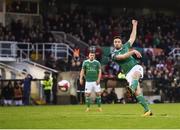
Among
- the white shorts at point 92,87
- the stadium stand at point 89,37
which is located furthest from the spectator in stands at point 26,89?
the white shorts at point 92,87

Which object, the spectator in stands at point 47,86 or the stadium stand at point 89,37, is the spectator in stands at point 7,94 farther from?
the stadium stand at point 89,37

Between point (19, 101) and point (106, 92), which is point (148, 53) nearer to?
point (106, 92)

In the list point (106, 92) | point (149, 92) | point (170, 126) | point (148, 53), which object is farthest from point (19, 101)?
point (170, 126)

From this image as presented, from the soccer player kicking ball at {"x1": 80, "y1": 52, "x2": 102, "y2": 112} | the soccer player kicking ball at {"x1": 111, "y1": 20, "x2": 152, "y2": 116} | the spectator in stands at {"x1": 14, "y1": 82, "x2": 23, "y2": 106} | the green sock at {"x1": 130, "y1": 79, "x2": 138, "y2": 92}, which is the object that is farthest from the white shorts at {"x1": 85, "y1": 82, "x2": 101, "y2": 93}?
the spectator in stands at {"x1": 14, "y1": 82, "x2": 23, "y2": 106}

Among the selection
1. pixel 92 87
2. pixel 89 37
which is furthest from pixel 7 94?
pixel 89 37

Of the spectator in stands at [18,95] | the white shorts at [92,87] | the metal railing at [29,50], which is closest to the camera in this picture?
the white shorts at [92,87]

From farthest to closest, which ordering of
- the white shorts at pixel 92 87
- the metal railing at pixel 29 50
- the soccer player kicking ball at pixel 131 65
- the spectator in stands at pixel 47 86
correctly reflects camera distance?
1. the metal railing at pixel 29 50
2. the spectator in stands at pixel 47 86
3. the white shorts at pixel 92 87
4. the soccer player kicking ball at pixel 131 65

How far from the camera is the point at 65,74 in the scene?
3725 cm

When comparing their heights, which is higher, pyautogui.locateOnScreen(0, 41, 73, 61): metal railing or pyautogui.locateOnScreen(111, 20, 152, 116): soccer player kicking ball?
pyautogui.locateOnScreen(0, 41, 73, 61): metal railing

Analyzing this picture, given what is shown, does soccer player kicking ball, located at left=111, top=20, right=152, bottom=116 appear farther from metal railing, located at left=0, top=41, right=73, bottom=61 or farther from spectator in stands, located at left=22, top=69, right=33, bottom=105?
metal railing, located at left=0, top=41, right=73, bottom=61

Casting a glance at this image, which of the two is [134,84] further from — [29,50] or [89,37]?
[89,37]

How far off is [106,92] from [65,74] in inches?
101

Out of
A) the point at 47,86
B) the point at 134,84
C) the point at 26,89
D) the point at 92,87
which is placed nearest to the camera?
the point at 134,84

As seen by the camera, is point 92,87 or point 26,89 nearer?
point 92,87
